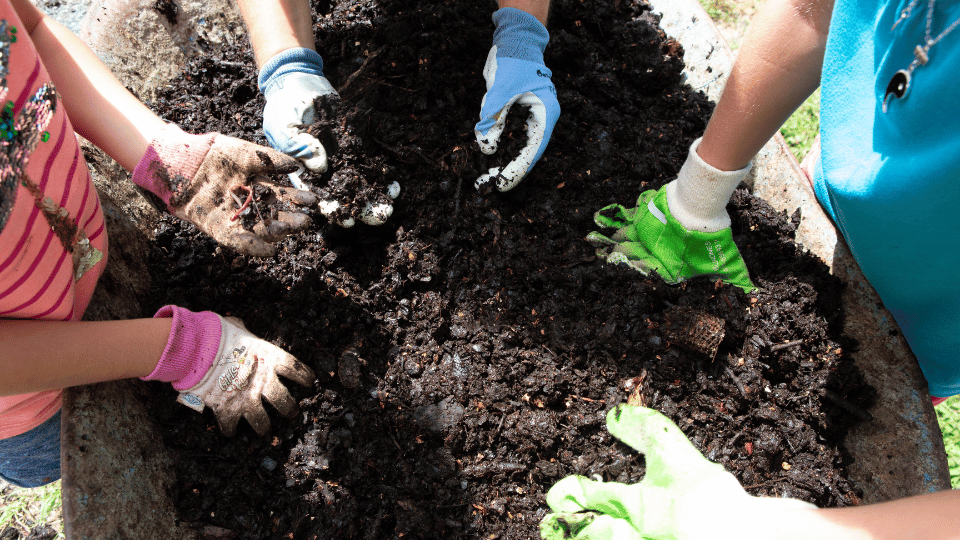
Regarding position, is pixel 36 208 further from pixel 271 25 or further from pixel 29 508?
pixel 29 508

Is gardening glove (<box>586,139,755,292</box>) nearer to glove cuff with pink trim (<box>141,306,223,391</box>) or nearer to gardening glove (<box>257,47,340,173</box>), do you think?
Result: gardening glove (<box>257,47,340,173</box>)

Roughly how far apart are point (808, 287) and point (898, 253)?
1.09 ft

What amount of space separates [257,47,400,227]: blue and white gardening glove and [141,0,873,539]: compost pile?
73 millimetres

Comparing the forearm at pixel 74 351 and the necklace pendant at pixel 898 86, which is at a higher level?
the necklace pendant at pixel 898 86

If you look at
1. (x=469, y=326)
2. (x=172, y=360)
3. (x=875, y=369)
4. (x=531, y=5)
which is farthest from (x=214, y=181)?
(x=875, y=369)

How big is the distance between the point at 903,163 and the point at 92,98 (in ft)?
7.26

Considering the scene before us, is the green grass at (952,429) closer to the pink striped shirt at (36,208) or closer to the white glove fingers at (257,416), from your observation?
the white glove fingers at (257,416)

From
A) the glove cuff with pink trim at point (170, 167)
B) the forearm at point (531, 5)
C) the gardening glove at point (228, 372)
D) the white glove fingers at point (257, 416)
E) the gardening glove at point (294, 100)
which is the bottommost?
the white glove fingers at point (257, 416)

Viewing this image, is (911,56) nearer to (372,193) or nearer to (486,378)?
(486,378)

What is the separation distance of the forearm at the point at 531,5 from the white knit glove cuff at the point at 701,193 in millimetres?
796

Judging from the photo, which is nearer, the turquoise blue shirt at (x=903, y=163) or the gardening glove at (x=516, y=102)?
the turquoise blue shirt at (x=903, y=163)

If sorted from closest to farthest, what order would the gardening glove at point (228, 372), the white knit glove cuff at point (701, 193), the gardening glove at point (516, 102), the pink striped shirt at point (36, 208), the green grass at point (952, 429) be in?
the pink striped shirt at point (36, 208)
the gardening glove at point (228, 372)
the white knit glove cuff at point (701, 193)
the gardening glove at point (516, 102)
the green grass at point (952, 429)

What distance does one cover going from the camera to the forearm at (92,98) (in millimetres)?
1470

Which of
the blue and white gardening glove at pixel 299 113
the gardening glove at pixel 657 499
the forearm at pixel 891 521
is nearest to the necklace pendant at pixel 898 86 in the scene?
the forearm at pixel 891 521
